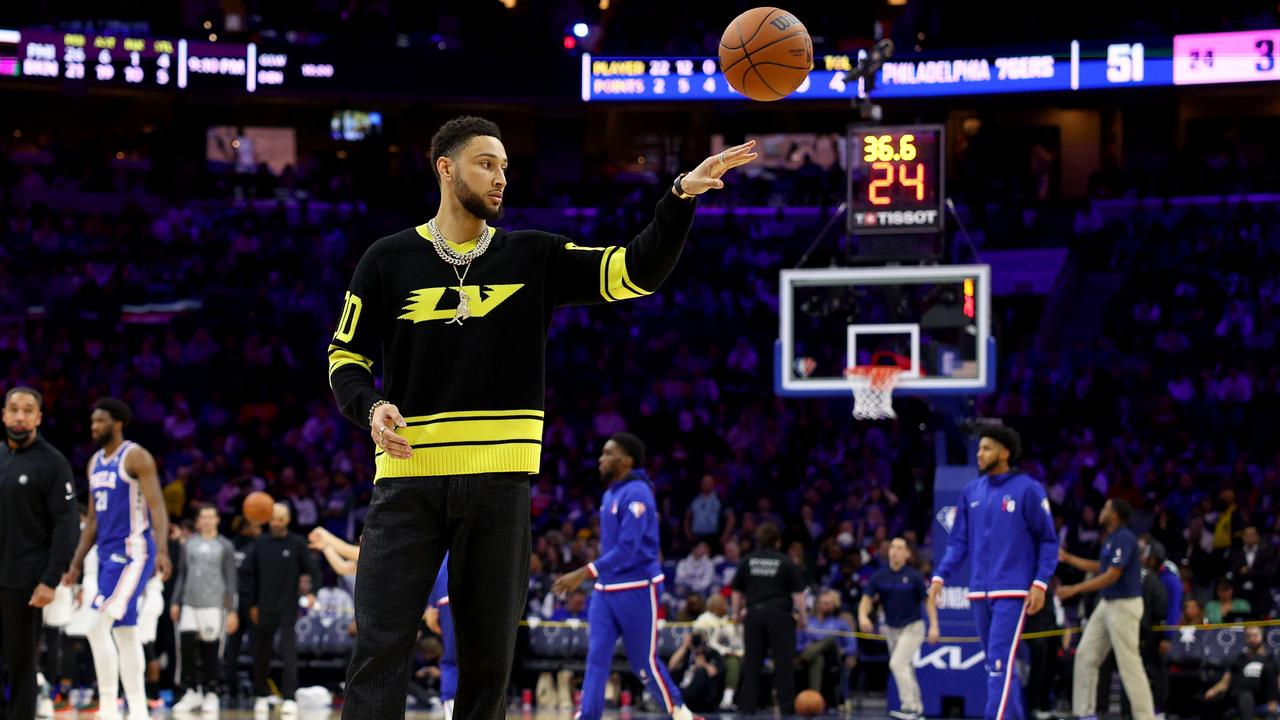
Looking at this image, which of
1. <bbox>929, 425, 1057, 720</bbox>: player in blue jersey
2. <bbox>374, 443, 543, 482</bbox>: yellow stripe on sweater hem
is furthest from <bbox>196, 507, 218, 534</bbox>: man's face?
<bbox>374, 443, 543, 482</bbox>: yellow stripe on sweater hem

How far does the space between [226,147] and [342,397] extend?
1107 inches

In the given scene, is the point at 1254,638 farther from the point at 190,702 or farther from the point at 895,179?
the point at 190,702

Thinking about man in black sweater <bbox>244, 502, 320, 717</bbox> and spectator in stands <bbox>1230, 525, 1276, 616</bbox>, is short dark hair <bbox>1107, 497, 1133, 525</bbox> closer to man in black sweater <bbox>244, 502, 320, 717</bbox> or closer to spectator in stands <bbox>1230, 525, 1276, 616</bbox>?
spectator in stands <bbox>1230, 525, 1276, 616</bbox>

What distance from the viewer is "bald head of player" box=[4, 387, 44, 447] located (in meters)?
10.5

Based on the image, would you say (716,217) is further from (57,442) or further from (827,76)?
(57,442)

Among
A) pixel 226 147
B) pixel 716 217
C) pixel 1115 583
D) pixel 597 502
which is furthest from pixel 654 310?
pixel 1115 583

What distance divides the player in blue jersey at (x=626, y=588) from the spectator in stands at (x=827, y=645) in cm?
544

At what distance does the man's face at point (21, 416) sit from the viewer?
34.4 ft

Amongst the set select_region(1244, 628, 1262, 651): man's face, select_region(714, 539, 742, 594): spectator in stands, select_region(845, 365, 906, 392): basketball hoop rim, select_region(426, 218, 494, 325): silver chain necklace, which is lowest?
select_region(1244, 628, 1262, 651): man's face

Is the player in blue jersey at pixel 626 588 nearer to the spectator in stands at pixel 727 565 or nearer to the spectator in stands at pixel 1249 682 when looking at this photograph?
the spectator in stands at pixel 1249 682

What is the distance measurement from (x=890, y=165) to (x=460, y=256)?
11685 millimetres

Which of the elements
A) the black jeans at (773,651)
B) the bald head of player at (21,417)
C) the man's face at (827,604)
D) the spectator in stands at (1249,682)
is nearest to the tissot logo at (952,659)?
the black jeans at (773,651)

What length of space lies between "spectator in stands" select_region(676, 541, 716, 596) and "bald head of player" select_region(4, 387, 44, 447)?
1106 centimetres

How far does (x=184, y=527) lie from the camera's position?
1862 centimetres
